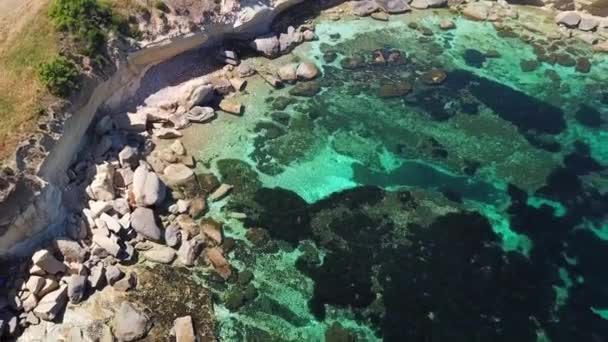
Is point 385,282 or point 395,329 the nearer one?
point 395,329

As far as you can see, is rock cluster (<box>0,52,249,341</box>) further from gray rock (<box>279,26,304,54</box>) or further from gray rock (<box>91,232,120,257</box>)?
gray rock (<box>279,26,304,54</box>)

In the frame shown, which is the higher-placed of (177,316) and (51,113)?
(51,113)

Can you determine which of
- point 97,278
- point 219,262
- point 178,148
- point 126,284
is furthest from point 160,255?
point 178,148

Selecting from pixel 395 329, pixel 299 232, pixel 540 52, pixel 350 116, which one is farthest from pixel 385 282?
pixel 540 52

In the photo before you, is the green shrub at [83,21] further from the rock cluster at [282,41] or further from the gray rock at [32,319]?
the gray rock at [32,319]

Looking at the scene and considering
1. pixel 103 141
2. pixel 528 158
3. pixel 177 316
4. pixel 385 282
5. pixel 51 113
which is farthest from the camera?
pixel 528 158

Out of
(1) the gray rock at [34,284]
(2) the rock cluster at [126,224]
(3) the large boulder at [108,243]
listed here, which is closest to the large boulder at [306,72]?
(2) the rock cluster at [126,224]

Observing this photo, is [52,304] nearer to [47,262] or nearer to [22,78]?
[47,262]

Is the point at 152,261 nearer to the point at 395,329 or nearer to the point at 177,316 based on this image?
the point at 177,316
